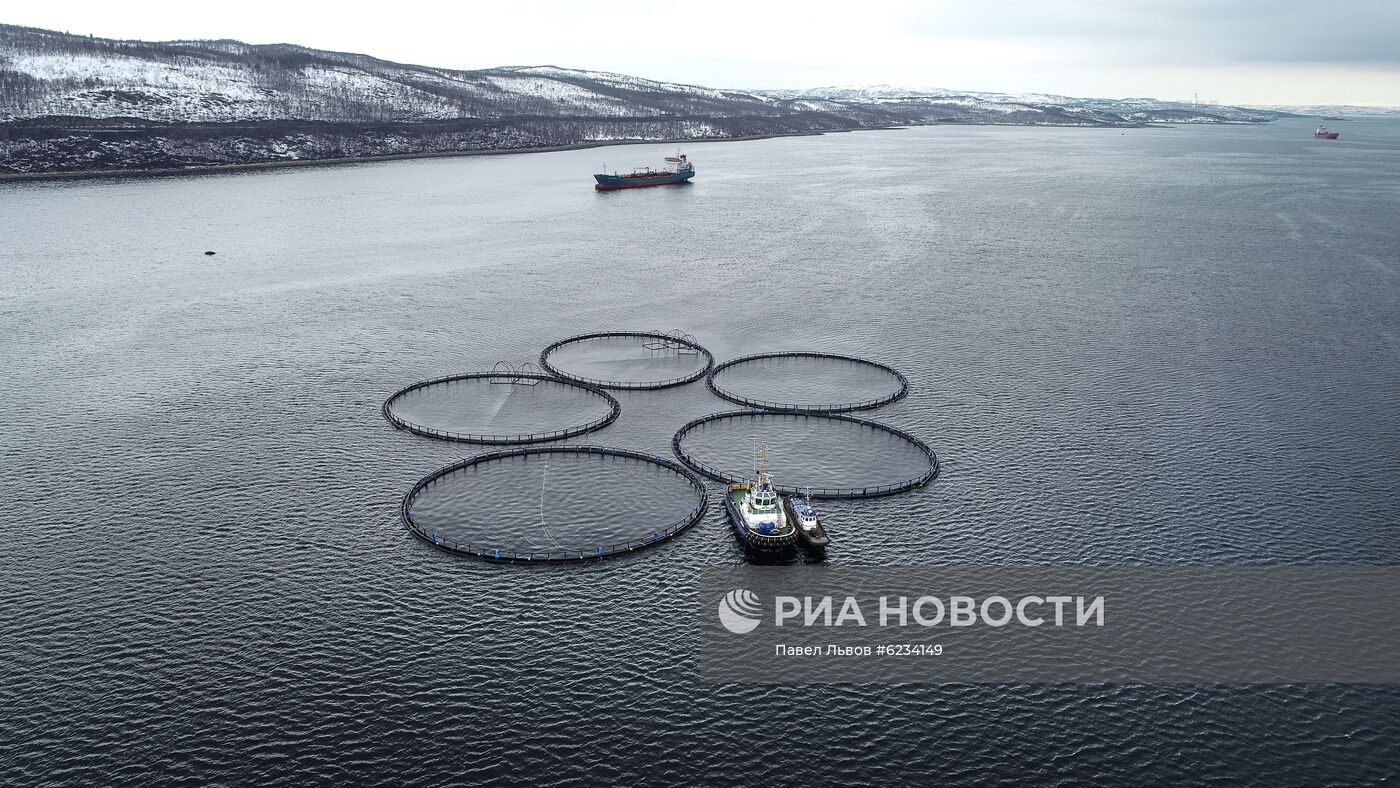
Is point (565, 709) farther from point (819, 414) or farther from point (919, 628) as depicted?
point (819, 414)

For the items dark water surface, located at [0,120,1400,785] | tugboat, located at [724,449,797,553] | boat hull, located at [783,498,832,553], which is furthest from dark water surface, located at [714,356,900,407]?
boat hull, located at [783,498,832,553]

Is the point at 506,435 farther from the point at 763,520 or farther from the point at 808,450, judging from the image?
the point at 763,520

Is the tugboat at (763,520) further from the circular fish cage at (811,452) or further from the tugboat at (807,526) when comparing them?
the circular fish cage at (811,452)

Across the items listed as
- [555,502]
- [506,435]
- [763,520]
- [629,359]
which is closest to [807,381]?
[629,359]

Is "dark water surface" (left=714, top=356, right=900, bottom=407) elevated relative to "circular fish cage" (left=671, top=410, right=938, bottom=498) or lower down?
elevated

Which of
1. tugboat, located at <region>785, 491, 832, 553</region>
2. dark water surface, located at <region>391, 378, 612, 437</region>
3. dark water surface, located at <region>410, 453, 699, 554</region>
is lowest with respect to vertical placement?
dark water surface, located at <region>410, 453, 699, 554</region>

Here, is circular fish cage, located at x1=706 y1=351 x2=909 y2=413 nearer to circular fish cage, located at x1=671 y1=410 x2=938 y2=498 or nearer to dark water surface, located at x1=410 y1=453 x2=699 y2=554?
circular fish cage, located at x1=671 y1=410 x2=938 y2=498
